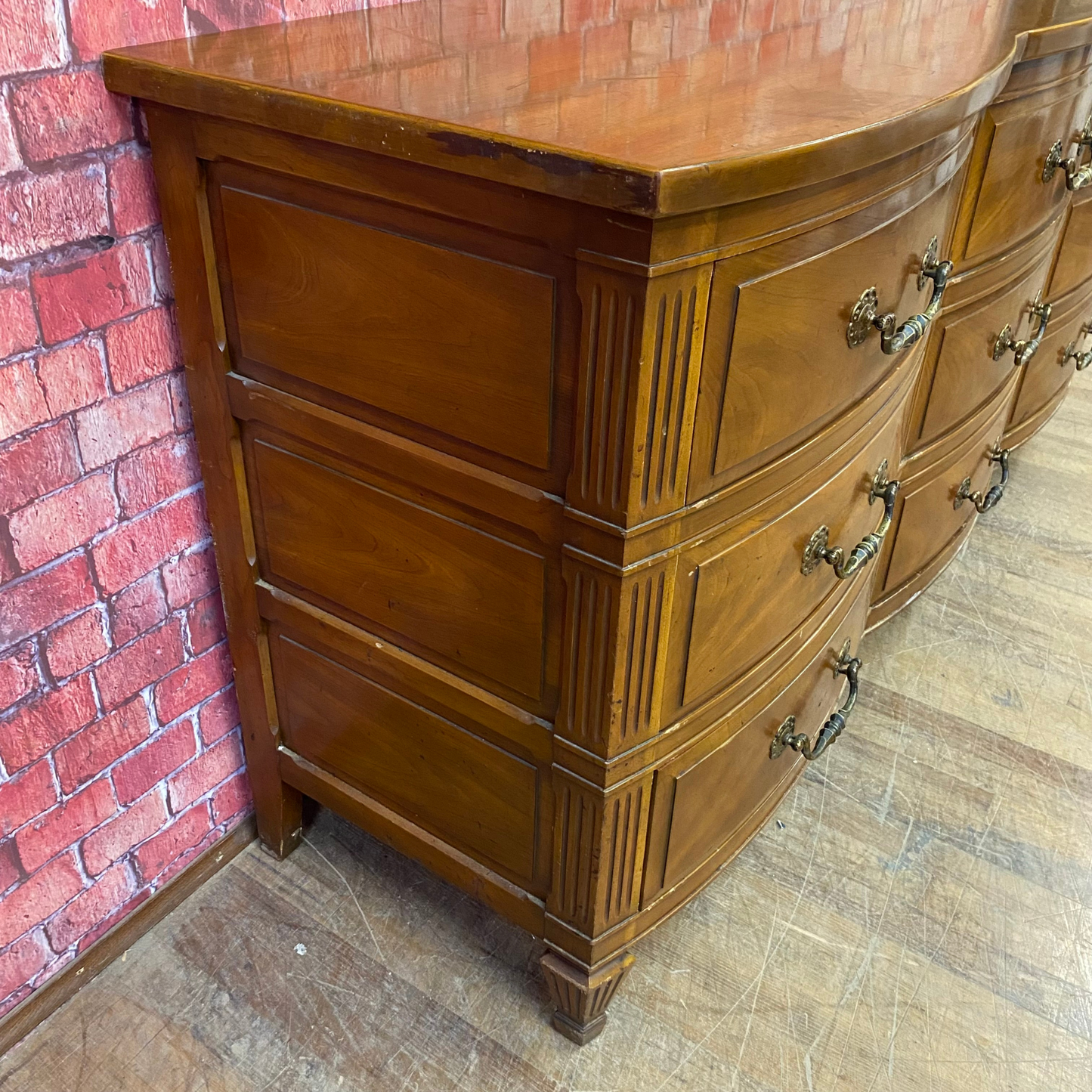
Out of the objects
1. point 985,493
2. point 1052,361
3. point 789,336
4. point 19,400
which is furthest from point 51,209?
point 1052,361

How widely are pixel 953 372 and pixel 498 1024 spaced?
3.42ft

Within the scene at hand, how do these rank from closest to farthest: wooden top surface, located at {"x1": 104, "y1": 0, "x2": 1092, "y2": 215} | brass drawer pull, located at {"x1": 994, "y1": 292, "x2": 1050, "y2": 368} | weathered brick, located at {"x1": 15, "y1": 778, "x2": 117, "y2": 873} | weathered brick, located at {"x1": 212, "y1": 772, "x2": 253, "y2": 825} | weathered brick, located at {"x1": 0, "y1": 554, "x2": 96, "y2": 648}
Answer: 1. wooden top surface, located at {"x1": 104, "y1": 0, "x2": 1092, "y2": 215}
2. weathered brick, located at {"x1": 0, "y1": 554, "x2": 96, "y2": 648}
3. weathered brick, located at {"x1": 15, "y1": 778, "x2": 117, "y2": 873}
4. weathered brick, located at {"x1": 212, "y1": 772, "x2": 253, "y2": 825}
5. brass drawer pull, located at {"x1": 994, "y1": 292, "x2": 1050, "y2": 368}

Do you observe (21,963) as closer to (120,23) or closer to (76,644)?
(76,644)

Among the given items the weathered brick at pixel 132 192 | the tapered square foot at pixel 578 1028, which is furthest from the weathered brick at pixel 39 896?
the weathered brick at pixel 132 192

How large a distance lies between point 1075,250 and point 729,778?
4.20 ft

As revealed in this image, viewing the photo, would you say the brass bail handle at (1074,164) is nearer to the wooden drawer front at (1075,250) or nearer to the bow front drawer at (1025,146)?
the bow front drawer at (1025,146)

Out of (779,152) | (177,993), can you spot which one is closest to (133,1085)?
(177,993)

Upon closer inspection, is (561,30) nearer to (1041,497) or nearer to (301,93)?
(301,93)

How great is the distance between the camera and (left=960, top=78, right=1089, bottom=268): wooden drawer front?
3.92 ft

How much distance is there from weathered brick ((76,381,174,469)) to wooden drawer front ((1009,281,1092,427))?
1.57 meters

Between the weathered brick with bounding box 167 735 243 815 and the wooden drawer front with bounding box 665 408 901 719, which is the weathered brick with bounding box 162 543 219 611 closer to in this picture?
the weathered brick with bounding box 167 735 243 815

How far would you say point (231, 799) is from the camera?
131 cm

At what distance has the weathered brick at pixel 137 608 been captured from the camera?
1.06 meters

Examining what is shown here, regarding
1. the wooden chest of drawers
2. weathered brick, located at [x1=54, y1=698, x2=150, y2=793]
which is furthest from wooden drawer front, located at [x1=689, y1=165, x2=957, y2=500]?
weathered brick, located at [x1=54, y1=698, x2=150, y2=793]
